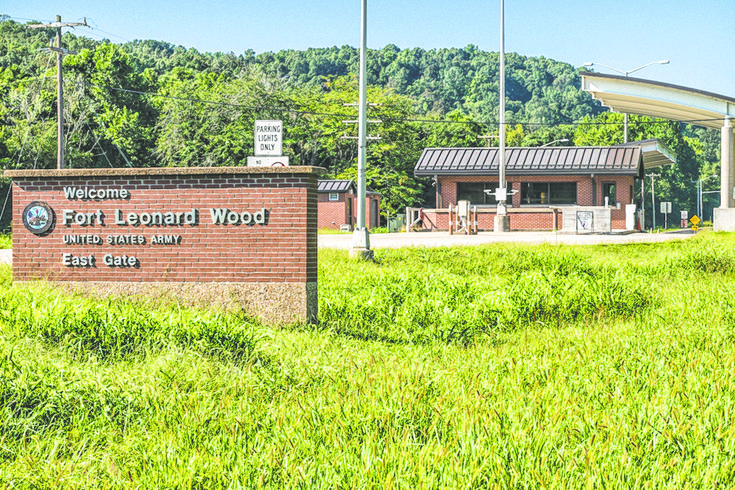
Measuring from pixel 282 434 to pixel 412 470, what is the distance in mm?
1003

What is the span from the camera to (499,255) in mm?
17750

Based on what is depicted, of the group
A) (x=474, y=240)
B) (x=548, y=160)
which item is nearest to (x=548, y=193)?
(x=548, y=160)

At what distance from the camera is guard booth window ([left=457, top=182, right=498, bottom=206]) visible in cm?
4947

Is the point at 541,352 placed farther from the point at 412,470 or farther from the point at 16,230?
the point at 16,230

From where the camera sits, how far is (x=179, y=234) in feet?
35.3

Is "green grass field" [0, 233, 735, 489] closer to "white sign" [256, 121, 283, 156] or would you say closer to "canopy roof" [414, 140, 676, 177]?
"white sign" [256, 121, 283, 156]

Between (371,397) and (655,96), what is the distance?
27.5 m

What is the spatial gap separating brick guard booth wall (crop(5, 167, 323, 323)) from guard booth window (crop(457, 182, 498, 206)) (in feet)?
130

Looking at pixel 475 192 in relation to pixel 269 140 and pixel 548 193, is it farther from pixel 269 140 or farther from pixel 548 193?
pixel 269 140

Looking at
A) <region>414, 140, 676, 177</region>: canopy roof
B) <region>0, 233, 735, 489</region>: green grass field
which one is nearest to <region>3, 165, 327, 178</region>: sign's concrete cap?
<region>0, 233, 735, 489</region>: green grass field

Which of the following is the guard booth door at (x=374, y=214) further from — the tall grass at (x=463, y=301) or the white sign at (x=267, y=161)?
the white sign at (x=267, y=161)

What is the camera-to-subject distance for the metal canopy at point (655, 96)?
30.1 meters

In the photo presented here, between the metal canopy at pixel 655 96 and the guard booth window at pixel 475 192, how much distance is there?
17221 millimetres

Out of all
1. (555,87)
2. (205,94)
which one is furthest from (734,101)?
(555,87)
